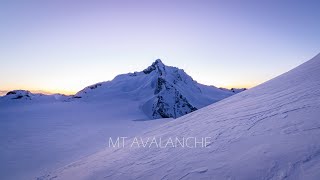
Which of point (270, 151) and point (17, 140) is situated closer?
point (270, 151)

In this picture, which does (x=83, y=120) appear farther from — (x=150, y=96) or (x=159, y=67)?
(x=159, y=67)

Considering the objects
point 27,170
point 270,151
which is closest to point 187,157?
point 270,151

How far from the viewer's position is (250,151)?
13.1 ft

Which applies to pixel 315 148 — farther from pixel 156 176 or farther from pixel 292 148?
pixel 156 176

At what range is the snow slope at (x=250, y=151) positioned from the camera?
3.31 meters

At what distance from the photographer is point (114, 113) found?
107ft

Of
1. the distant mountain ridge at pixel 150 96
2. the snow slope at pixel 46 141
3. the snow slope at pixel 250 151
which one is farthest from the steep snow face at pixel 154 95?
the snow slope at pixel 250 151

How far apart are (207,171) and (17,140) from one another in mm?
16937

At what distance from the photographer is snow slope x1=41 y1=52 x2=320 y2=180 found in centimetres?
331

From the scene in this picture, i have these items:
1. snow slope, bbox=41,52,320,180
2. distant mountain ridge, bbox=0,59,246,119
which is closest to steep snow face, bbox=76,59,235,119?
distant mountain ridge, bbox=0,59,246,119

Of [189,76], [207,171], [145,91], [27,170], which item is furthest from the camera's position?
[189,76]

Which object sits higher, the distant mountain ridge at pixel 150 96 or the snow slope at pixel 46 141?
the distant mountain ridge at pixel 150 96

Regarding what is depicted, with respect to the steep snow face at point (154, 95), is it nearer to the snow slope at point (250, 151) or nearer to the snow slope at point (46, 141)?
the snow slope at point (46, 141)

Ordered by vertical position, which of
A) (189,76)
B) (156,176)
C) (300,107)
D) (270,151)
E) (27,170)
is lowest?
(27,170)
